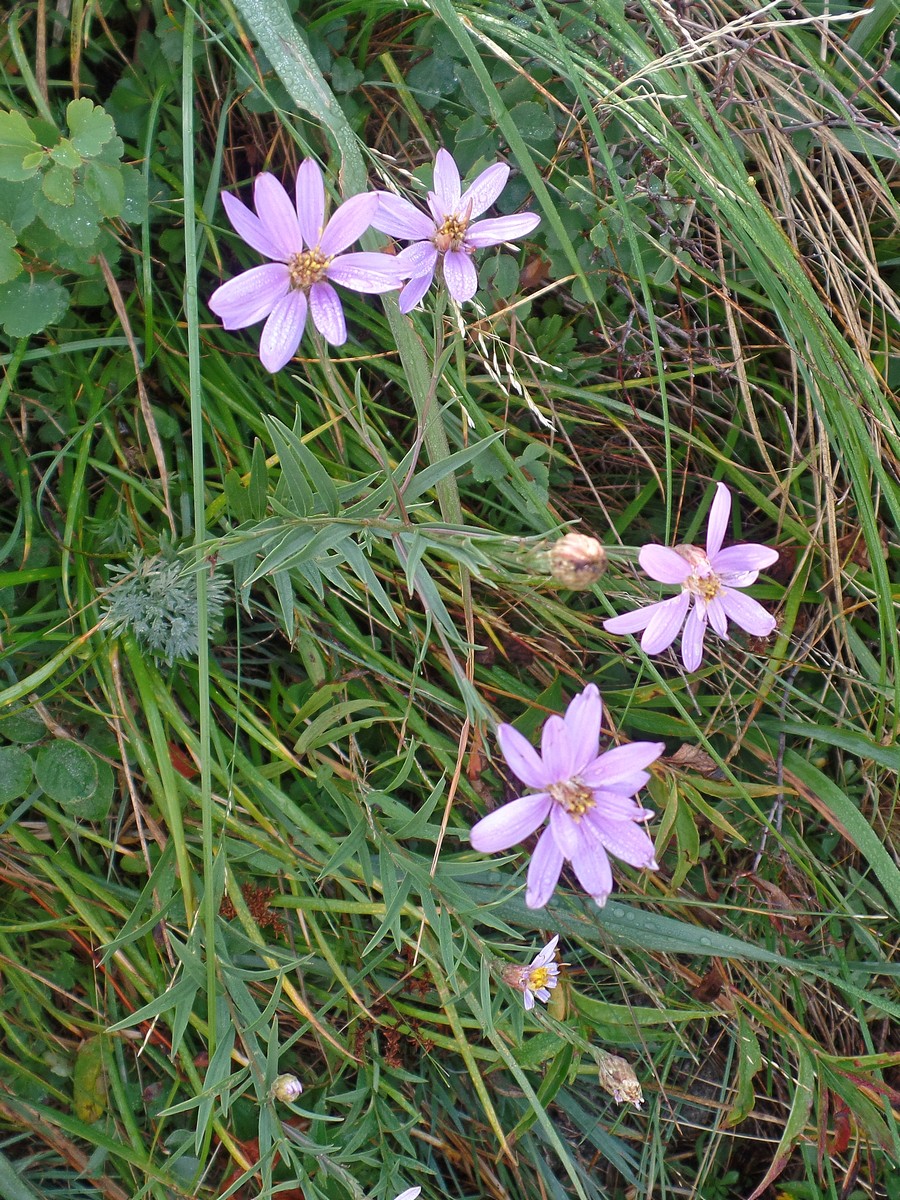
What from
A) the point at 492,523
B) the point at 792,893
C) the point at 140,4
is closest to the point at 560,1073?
the point at 792,893

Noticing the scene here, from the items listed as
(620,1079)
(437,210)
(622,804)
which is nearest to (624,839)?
(622,804)

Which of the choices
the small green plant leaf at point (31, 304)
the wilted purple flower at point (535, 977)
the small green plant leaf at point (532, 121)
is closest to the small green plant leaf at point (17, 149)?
the small green plant leaf at point (31, 304)

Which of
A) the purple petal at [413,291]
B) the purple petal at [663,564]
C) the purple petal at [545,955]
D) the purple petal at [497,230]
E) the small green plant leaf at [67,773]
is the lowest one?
the purple petal at [545,955]

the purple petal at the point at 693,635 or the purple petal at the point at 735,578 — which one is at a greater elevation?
the purple petal at the point at 735,578

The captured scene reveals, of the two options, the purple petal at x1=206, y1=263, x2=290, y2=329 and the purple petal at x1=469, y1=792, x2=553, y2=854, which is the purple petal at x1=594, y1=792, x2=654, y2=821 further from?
the purple petal at x1=206, y1=263, x2=290, y2=329

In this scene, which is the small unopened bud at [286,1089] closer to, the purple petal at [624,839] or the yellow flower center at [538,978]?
the yellow flower center at [538,978]

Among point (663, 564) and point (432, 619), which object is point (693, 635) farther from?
point (432, 619)

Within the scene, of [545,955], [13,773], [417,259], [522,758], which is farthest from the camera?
[13,773]
